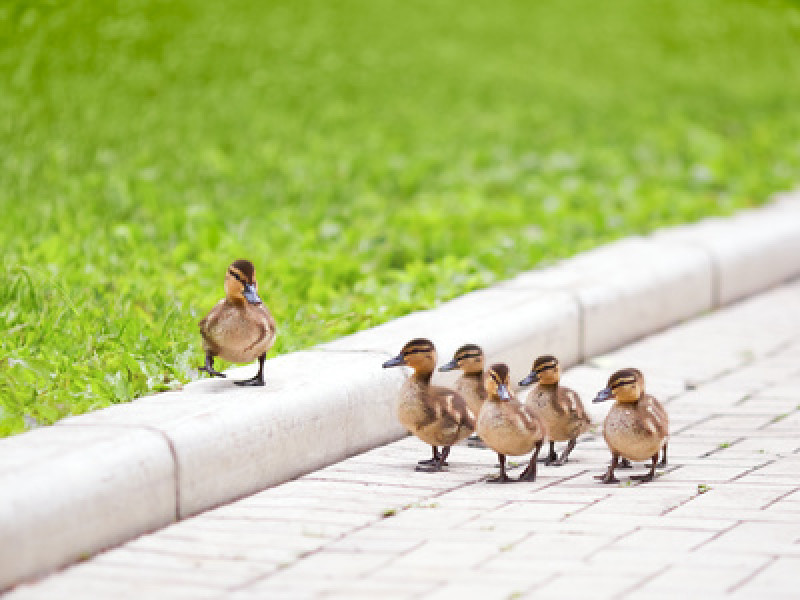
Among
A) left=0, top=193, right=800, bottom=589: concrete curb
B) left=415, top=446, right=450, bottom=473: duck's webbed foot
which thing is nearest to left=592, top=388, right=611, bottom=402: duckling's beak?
left=415, top=446, right=450, bottom=473: duck's webbed foot

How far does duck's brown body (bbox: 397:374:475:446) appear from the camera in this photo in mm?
6672

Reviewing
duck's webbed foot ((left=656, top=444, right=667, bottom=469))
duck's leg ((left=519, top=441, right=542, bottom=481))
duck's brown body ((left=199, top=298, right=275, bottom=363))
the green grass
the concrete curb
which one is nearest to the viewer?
the concrete curb

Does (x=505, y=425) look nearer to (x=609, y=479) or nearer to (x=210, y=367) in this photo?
(x=609, y=479)

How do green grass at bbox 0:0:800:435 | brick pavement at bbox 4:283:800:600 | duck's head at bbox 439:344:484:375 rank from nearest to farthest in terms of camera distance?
brick pavement at bbox 4:283:800:600 < duck's head at bbox 439:344:484:375 < green grass at bbox 0:0:800:435

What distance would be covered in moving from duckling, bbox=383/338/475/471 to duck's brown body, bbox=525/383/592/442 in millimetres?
297

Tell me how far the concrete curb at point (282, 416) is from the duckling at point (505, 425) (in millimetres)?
674

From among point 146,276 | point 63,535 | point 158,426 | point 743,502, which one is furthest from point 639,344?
point 63,535

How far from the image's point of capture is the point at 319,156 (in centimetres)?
1327

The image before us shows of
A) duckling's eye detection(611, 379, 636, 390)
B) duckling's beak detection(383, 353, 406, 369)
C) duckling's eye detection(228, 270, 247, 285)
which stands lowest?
duckling's eye detection(611, 379, 636, 390)

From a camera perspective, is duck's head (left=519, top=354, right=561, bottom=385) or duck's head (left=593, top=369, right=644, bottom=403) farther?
duck's head (left=519, top=354, right=561, bottom=385)

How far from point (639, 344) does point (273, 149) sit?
469 centimetres

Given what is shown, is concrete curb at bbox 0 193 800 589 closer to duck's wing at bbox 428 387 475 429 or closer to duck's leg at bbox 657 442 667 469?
duck's wing at bbox 428 387 475 429

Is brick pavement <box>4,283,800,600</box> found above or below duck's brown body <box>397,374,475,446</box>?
below

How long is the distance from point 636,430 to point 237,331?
1.64 meters
